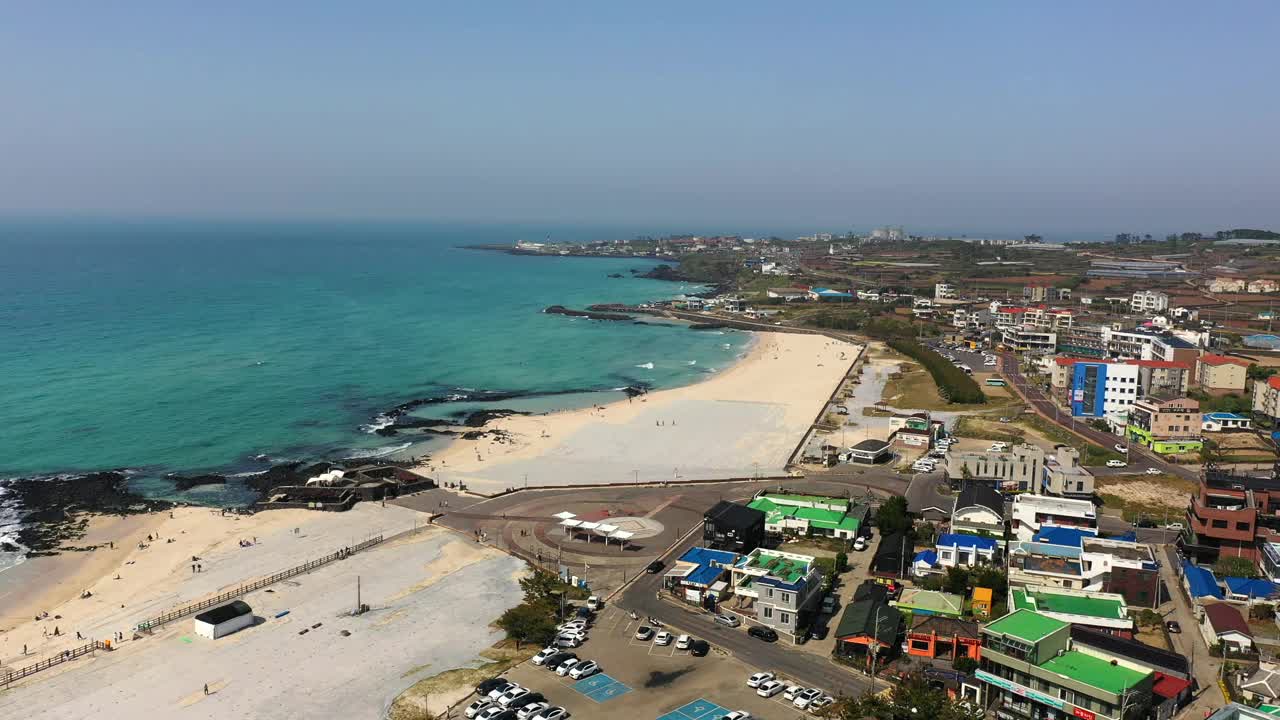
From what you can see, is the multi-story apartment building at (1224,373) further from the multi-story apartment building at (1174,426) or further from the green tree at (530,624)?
the green tree at (530,624)

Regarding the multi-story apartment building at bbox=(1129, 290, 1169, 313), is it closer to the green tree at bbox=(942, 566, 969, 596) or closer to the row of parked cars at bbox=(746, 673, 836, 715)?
the green tree at bbox=(942, 566, 969, 596)

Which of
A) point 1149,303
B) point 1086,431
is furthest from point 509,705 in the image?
point 1149,303

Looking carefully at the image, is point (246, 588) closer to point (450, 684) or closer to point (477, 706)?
point (450, 684)

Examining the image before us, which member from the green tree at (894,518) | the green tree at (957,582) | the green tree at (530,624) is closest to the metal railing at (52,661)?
the green tree at (530,624)

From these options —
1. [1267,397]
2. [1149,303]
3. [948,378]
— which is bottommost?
[948,378]

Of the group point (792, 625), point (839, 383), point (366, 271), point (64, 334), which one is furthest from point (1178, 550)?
point (366, 271)
